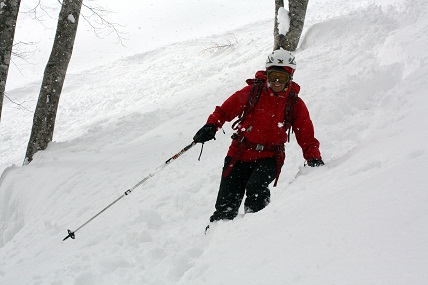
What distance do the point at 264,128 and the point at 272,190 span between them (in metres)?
1.88

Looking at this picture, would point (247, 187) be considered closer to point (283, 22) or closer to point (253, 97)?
point (253, 97)

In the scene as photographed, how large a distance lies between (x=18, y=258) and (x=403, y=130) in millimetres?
4883

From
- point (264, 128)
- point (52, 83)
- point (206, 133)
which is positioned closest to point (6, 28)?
point (52, 83)

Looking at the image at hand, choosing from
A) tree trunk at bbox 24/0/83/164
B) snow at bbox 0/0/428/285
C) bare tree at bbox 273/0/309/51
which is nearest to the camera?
snow at bbox 0/0/428/285

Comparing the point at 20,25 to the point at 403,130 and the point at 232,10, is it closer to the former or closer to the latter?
the point at 232,10

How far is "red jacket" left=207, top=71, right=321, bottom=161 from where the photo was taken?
406 cm

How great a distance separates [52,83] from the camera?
815 centimetres

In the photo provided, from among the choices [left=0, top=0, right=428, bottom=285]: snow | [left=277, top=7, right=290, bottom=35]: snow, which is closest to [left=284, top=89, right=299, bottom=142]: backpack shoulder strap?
[left=0, top=0, right=428, bottom=285]: snow

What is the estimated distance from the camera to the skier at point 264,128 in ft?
13.2

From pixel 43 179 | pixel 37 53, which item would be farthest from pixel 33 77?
pixel 43 179

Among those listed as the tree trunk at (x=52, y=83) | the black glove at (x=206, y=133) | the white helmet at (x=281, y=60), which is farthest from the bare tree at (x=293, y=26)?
the black glove at (x=206, y=133)

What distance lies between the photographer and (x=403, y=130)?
394 cm

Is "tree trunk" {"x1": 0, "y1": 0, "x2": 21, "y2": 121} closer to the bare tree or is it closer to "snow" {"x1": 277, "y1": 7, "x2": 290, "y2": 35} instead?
the bare tree

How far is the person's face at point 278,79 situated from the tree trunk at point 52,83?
5.63 m
